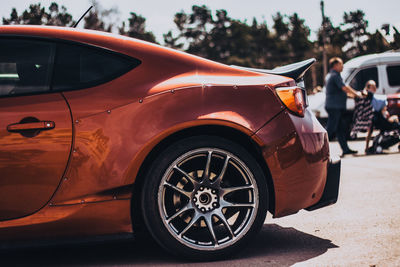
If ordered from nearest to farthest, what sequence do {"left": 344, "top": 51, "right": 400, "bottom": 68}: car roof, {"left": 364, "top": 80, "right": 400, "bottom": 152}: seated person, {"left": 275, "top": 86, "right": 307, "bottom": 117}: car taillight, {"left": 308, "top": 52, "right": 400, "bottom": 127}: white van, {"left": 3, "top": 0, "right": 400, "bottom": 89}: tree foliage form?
{"left": 275, "top": 86, "right": 307, "bottom": 117}: car taillight → {"left": 364, "top": 80, "right": 400, "bottom": 152}: seated person → {"left": 308, "top": 52, "right": 400, "bottom": 127}: white van → {"left": 344, "top": 51, "right": 400, "bottom": 68}: car roof → {"left": 3, "top": 0, "right": 400, "bottom": 89}: tree foliage

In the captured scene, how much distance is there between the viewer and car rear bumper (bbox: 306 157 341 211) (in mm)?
3842

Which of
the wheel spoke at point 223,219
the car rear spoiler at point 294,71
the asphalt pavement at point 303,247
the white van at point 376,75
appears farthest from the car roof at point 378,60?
the wheel spoke at point 223,219

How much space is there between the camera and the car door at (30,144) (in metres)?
3.21

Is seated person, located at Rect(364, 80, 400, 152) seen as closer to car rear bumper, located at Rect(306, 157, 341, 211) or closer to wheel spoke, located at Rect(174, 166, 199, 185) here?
car rear bumper, located at Rect(306, 157, 341, 211)

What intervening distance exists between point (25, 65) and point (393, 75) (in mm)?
13861

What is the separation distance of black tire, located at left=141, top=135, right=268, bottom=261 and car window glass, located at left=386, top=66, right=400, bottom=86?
13.2 meters

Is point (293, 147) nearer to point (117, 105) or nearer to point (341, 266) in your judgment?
point (341, 266)

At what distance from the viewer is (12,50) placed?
3502 mm

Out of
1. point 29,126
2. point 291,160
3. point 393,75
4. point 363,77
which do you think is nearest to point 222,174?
point 291,160

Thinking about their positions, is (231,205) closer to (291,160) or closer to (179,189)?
(179,189)

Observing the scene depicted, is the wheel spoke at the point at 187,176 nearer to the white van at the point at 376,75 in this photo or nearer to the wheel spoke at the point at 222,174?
the wheel spoke at the point at 222,174

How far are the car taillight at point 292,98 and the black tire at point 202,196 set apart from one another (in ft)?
1.43

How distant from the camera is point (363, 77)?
15.7 metres

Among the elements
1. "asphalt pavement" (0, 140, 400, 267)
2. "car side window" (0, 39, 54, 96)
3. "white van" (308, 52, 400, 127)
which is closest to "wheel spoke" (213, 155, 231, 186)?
"asphalt pavement" (0, 140, 400, 267)
